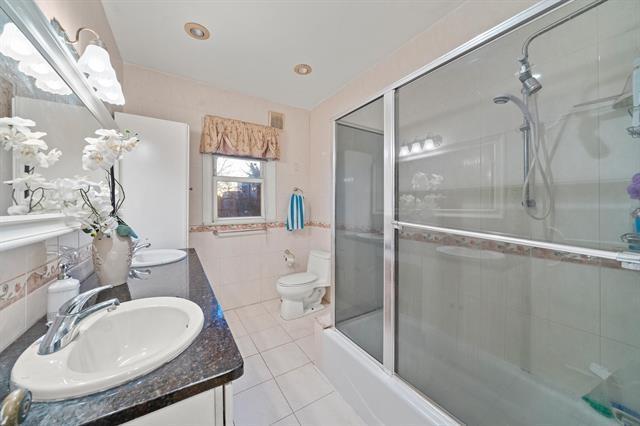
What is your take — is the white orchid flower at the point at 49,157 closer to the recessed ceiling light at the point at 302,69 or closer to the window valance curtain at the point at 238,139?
the window valance curtain at the point at 238,139

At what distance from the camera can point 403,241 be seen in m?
1.43

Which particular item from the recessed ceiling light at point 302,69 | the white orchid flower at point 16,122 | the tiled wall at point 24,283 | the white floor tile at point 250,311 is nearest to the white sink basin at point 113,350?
the tiled wall at point 24,283

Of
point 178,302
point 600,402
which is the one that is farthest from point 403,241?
point 178,302

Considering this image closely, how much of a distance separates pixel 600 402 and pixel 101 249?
2229 mm

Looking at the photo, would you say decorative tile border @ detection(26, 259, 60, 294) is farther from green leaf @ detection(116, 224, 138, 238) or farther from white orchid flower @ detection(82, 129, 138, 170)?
white orchid flower @ detection(82, 129, 138, 170)

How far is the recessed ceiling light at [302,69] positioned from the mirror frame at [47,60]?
5.52 feet

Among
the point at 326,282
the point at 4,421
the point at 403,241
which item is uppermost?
the point at 403,241

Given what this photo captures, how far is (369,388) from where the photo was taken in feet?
4.43

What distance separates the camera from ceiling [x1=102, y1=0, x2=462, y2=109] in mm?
1545

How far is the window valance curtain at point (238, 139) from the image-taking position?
2.40 metres

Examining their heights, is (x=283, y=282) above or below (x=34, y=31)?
below

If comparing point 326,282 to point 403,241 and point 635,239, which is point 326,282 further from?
point 635,239

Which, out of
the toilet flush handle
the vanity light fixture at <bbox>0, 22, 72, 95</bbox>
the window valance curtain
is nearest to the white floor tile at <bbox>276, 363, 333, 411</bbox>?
the toilet flush handle

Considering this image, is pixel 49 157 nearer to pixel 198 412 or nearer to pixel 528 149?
pixel 198 412
